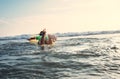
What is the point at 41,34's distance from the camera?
35.1 meters

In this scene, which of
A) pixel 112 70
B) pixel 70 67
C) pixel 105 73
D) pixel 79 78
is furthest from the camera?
pixel 70 67

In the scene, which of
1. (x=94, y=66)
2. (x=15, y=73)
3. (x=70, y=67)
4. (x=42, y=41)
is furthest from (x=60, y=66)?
(x=42, y=41)

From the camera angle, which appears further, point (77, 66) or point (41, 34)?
point (41, 34)

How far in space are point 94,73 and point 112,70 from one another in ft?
Answer: 4.78

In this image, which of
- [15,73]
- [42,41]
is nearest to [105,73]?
[15,73]

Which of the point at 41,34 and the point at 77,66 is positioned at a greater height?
the point at 41,34

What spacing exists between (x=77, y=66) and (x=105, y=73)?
2843 mm

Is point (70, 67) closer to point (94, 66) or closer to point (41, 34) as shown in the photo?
point (94, 66)

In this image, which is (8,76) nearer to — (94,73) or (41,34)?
(94,73)

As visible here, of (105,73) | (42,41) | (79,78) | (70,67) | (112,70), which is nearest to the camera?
(79,78)

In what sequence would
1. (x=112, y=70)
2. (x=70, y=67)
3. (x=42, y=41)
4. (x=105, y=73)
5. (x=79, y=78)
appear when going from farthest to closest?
(x=42, y=41), (x=70, y=67), (x=112, y=70), (x=105, y=73), (x=79, y=78)

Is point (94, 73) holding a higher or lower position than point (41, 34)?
lower

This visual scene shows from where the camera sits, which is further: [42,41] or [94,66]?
[42,41]

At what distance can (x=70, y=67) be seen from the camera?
47.3 feet
